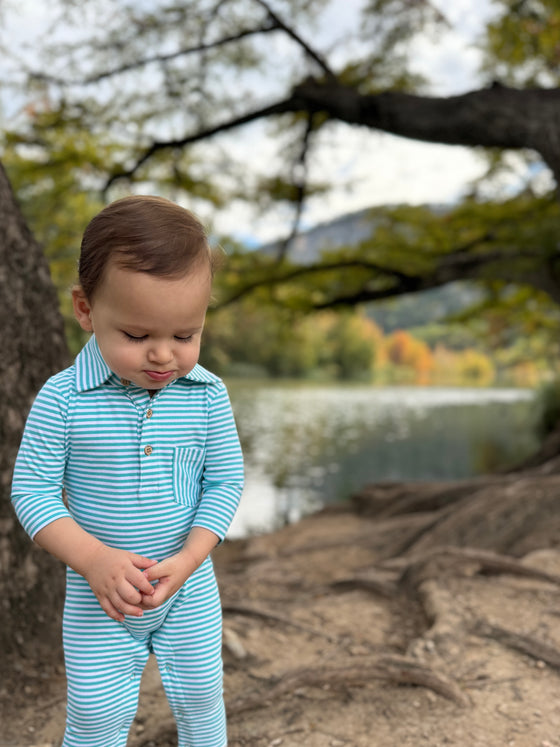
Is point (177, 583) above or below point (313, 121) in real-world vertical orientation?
below

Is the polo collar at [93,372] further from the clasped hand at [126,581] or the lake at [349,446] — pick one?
the lake at [349,446]

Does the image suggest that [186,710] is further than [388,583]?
No

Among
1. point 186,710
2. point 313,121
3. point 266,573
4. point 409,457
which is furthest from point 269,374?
point 186,710

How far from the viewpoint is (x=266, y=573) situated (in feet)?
14.8

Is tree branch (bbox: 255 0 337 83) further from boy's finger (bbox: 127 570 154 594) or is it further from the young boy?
boy's finger (bbox: 127 570 154 594)

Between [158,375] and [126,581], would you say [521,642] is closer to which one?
[126,581]

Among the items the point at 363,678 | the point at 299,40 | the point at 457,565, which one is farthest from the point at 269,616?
the point at 299,40

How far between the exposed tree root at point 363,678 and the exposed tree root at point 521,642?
0.44 m

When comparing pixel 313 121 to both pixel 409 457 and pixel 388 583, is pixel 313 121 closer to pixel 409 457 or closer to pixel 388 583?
pixel 388 583

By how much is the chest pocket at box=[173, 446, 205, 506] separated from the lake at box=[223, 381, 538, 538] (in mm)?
7651

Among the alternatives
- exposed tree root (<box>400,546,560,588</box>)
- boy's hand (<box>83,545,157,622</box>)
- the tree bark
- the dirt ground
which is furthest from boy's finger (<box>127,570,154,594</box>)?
the tree bark

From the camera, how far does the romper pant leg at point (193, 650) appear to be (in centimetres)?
153

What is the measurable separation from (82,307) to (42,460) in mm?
352

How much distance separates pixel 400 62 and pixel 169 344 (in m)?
6.92
